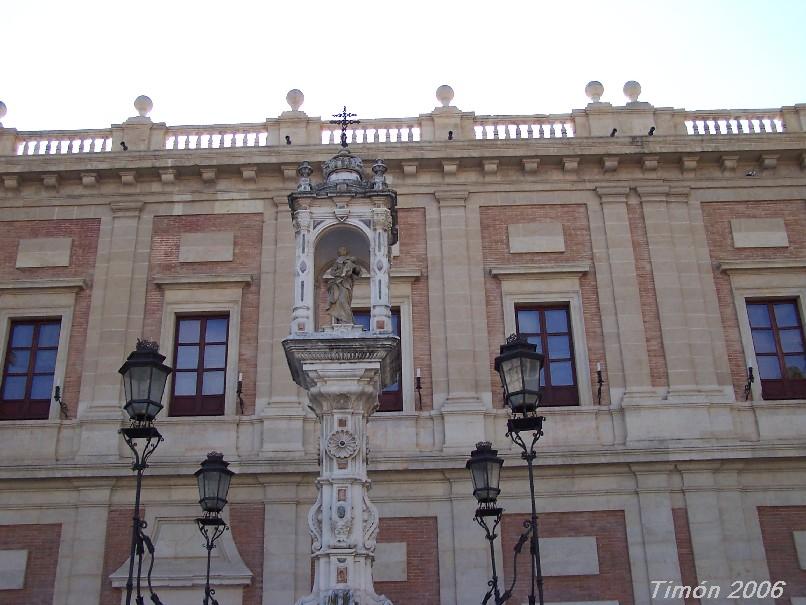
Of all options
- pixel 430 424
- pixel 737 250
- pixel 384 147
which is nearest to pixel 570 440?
pixel 430 424

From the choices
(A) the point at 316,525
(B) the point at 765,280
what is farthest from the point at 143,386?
(B) the point at 765,280

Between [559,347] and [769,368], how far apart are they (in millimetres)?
3528

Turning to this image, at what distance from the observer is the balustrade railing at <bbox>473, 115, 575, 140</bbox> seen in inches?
702

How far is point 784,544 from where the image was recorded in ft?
48.1

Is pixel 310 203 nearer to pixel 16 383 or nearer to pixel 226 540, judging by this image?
pixel 226 540

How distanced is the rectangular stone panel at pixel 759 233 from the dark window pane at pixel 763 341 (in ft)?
5.19

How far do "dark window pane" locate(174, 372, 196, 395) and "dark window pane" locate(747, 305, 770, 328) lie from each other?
9.59 m

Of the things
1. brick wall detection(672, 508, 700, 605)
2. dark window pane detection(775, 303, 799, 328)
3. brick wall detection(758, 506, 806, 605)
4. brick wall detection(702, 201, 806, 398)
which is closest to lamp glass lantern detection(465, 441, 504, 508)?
brick wall detection(672, 508, 700, 605)

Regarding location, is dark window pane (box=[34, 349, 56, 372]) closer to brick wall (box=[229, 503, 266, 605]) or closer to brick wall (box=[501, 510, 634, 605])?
brick wall (box=[229, 503, 266, 605])

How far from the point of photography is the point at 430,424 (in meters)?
15.4

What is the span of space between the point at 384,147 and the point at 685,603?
9.14 m

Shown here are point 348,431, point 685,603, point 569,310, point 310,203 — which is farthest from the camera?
point 569,310

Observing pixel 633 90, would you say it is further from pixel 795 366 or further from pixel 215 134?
pixel 215 134

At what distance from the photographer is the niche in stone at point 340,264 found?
986 centimetres
